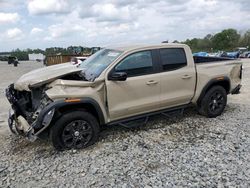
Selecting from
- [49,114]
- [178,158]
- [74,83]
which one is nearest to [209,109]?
[178,158]

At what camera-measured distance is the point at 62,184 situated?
151 inches

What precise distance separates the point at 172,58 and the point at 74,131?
2.48 meters

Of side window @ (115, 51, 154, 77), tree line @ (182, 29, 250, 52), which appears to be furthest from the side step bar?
tree line @ (182, 29, 250, 52)

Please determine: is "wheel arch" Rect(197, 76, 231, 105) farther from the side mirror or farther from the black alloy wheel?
the black alloy wheel

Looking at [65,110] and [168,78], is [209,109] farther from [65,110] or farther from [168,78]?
[65,110]

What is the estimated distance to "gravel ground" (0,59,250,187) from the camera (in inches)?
153

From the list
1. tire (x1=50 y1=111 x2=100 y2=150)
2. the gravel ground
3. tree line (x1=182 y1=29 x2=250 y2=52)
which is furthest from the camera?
tree line (x1=182 y1=29 x2=250 y2=52)

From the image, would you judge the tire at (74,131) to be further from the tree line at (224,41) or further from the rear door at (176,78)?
the tree line at (224,41)

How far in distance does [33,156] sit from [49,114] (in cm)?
86

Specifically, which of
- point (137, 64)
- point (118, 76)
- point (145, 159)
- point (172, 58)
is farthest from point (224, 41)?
point (145, 159)

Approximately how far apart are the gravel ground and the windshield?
1.25 meters

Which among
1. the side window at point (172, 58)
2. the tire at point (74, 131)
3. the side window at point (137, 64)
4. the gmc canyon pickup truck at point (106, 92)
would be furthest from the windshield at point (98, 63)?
the side window at point (172, 58)

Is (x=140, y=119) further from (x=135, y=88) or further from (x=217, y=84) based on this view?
(x=217, y=84)

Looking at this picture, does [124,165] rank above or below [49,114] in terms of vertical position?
below
